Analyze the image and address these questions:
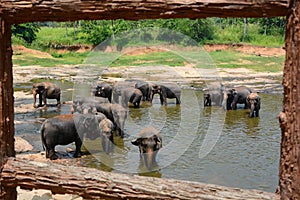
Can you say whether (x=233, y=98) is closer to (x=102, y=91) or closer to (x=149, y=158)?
(x=102, y=91)

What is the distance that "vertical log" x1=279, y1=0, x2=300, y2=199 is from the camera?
72.7 inches

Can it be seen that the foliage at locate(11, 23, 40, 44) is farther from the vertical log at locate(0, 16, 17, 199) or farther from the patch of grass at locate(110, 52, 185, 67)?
the vertical log at locate(0, 16, 17, 199)

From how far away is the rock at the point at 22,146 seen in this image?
770 cm

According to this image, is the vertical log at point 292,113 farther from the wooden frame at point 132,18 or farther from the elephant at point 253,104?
the elephant at point 253,104

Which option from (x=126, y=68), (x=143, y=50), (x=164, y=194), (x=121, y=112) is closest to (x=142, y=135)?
(x=121, y=112)

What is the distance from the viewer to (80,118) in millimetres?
8062

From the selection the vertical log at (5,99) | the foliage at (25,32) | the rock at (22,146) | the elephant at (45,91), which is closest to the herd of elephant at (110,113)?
the elephant at (45,91)

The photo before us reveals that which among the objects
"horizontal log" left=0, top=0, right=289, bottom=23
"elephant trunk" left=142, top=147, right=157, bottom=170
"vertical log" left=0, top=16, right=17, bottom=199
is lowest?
"elephant trunk" left=142, top=147, right=157, bottom=170

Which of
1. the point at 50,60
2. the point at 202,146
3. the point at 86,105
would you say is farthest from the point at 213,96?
the point at 50,60

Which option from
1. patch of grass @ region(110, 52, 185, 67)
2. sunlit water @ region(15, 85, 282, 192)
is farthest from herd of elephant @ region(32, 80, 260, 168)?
patch of grass @ region(110, 52, 185, 67)

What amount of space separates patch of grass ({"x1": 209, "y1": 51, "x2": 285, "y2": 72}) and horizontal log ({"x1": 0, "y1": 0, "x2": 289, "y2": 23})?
2071 cm

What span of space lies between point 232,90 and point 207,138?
3.78 metres

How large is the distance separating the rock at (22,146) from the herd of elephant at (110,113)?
0.50 meters

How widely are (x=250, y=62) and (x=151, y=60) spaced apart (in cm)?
558
